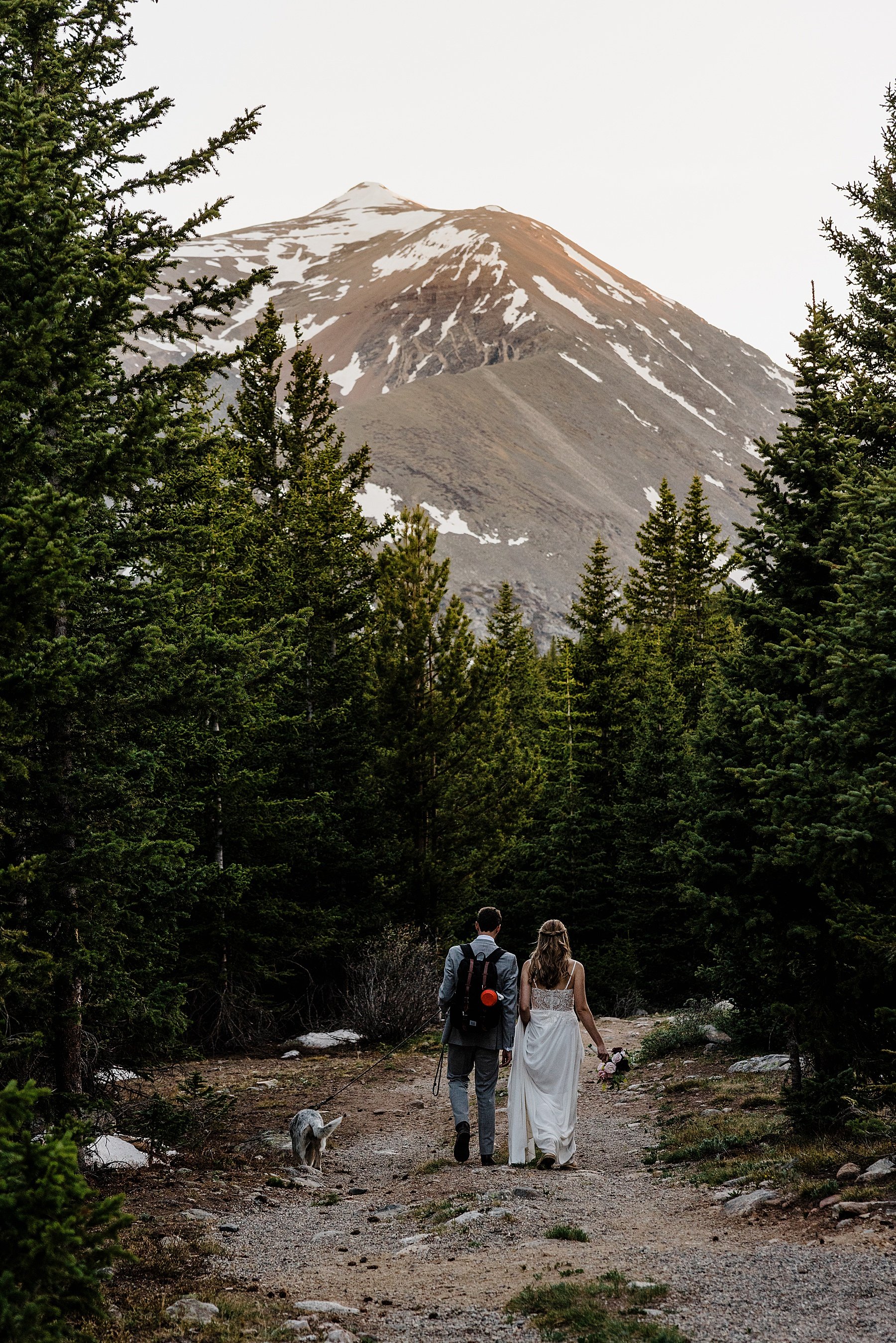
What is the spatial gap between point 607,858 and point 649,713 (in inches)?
188

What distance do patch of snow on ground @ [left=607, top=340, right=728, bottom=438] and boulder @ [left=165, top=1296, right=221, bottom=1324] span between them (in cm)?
18678

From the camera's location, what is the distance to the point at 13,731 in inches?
216

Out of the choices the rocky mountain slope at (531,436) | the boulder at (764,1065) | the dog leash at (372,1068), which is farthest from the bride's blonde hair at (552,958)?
the rocky mountain slope at (531,436)

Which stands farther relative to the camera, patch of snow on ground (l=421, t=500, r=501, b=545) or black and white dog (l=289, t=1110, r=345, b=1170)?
patch of snow on ground (l=421, t=500, r=501, b=545)

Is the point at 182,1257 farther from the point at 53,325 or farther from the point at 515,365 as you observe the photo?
the point at 515,365

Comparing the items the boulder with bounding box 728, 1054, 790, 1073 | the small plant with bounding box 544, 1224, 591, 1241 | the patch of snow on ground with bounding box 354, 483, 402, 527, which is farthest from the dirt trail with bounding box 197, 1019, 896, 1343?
the patch of snow on ground with bounding box 354, 483, 402, 527

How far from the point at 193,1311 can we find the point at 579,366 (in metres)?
188

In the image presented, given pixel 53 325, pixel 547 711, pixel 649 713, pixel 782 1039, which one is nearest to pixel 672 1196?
pixel 782 1039

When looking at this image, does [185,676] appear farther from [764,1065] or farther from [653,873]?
[653,873]

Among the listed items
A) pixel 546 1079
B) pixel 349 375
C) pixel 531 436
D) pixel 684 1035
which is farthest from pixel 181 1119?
pixel 349 375

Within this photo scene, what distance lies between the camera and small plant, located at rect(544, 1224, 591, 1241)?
18.6 feet

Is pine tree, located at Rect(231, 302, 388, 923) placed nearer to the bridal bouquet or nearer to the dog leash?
the dog leash

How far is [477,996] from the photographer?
8.09 m

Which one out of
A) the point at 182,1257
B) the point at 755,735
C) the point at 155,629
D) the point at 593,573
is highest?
the point at 593,573
